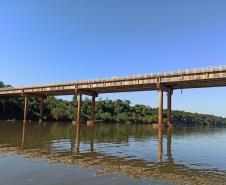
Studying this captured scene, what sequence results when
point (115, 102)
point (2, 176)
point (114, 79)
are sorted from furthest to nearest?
point (115, 102) < point (114, 79) < point (2, 176)

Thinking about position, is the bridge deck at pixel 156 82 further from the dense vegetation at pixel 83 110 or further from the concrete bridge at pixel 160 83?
the dense vegetation at pixel 83 110

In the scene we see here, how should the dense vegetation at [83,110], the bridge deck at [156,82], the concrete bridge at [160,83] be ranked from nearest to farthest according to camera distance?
the bridge deck at [156,82] < the concrete bridge at [160,83] < the dense vegetation at [83,110]

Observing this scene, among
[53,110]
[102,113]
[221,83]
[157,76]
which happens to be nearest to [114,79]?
[157,76]

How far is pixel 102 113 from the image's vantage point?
15488 cm

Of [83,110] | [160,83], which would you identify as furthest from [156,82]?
[83,110]

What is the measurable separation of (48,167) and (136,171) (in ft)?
15.5

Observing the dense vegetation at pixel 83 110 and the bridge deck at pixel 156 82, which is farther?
the dense vegetation at pixel 83 110

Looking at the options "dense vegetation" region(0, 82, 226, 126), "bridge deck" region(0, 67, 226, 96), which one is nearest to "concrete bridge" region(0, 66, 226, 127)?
"bridge deck" region(0, 67, 226, 96)

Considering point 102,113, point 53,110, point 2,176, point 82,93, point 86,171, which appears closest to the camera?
point 2,176

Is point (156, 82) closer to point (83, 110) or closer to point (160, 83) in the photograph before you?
point (160, 83)

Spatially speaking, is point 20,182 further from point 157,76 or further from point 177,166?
point 157,76

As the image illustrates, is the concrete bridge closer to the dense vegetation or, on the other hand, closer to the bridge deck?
the bridge deck

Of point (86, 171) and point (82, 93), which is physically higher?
point (82, 93)

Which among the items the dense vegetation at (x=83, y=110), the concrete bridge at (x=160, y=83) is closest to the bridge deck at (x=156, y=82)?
the concrete bridge at (x=160, y=83)
